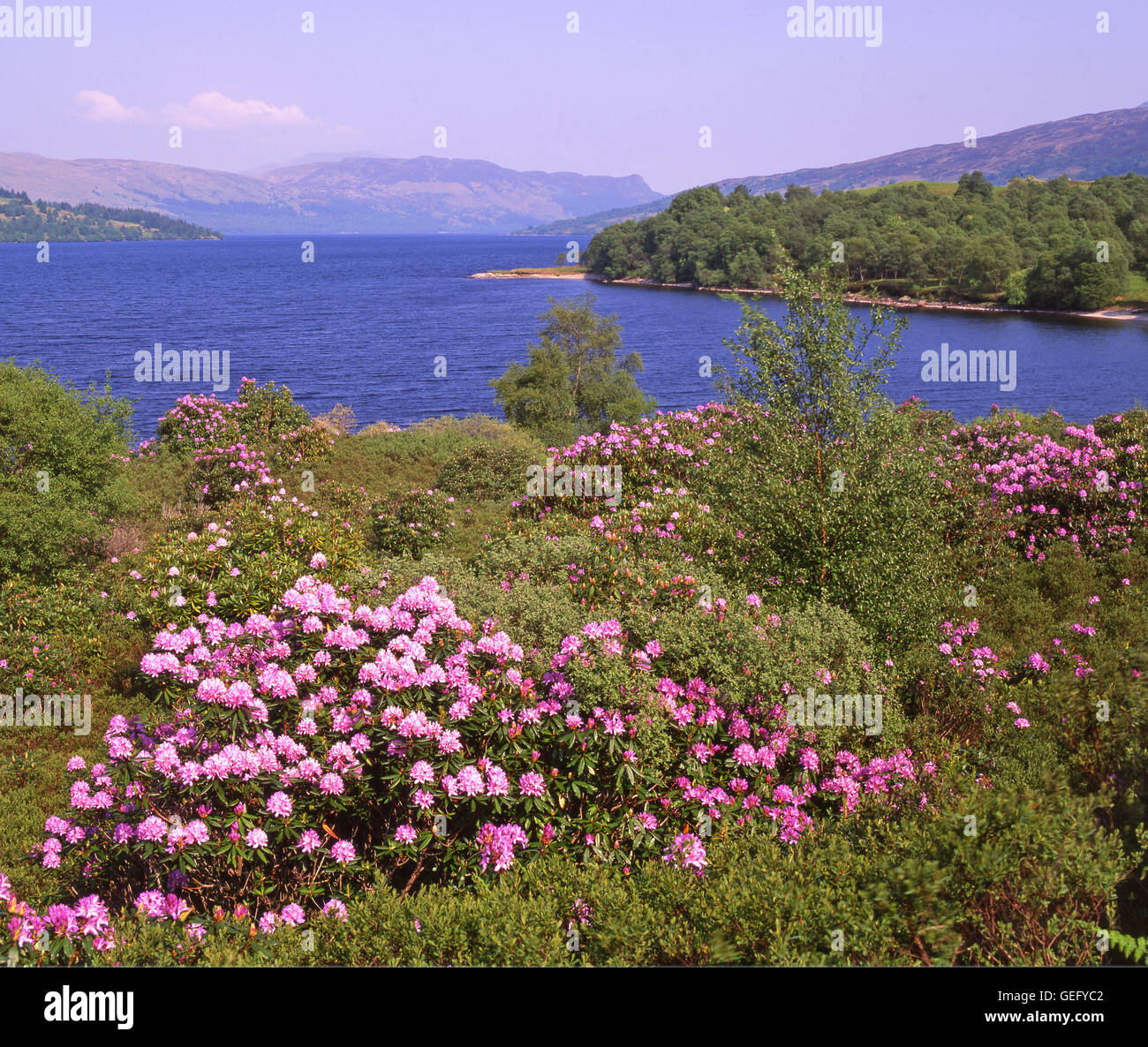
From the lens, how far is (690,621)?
820 centimetres

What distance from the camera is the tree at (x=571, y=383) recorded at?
1603 inches

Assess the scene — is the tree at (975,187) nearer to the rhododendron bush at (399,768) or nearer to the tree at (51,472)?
the tree at (51,472)

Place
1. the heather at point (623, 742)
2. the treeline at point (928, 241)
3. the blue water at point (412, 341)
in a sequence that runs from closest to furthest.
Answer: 1. the heather at point (623, 742)
2. the blue water at point (412, 341)
3. the treeline at point (928, 241)

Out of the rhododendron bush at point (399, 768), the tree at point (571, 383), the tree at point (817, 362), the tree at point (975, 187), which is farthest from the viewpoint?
the tree at point (975, 187)

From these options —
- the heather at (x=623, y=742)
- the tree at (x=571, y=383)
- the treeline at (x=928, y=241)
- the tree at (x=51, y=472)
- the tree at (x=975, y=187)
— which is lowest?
the heather at (x=623, y=742)

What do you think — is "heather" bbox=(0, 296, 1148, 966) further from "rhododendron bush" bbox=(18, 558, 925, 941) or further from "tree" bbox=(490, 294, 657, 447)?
"tree" bbox=(490, 294, 657, 447)

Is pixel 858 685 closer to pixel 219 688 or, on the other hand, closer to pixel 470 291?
pixel 219 688

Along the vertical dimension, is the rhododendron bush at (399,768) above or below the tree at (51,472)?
below

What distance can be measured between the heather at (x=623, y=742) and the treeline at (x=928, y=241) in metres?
83.6

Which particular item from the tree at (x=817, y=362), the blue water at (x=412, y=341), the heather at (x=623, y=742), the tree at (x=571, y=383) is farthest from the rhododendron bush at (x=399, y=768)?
the blue water at (x=412, y=341)

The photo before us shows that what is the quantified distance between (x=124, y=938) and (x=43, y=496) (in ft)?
43.0

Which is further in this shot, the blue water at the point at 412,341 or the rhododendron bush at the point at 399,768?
the blue water at the point at 412,341

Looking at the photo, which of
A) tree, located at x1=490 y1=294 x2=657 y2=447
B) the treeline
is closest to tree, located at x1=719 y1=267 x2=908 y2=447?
tree, located at x1=490 y1=294 x2=657 y2=447
